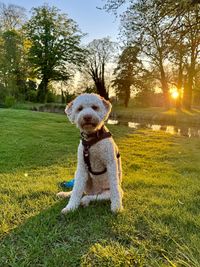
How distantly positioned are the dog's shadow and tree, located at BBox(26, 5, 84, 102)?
3891 centimetres

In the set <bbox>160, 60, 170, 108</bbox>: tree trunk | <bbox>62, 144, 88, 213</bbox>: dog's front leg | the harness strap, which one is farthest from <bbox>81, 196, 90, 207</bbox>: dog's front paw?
<bbox>160, 60, 170, 108</bbox>: tree trunk

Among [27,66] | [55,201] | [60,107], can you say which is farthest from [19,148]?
[27,66]

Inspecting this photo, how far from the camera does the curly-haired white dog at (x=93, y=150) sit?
2.87 metres

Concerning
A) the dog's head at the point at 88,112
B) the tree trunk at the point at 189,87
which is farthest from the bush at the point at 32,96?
the dog's head at the point at 88,112

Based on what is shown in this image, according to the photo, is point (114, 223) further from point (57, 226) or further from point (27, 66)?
point (27, 66)

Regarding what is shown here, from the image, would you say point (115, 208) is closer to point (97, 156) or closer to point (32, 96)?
point (97, 156)

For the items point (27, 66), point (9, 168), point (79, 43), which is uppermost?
point (79, 43)

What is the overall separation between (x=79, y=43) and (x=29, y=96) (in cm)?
1202

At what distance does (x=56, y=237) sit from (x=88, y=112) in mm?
1205

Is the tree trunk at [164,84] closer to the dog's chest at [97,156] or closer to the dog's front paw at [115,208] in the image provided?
the dog's chest at [97,156]

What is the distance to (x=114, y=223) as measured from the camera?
272 centimetres

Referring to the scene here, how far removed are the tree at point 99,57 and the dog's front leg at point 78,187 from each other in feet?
107

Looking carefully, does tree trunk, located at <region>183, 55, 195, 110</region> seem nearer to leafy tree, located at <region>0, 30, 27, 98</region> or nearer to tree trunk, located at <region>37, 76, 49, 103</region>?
leafy tree, located at <region>0, 30, 27, 98</region>

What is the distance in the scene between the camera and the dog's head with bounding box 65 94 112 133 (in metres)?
2.80
